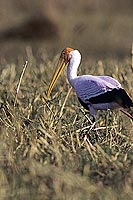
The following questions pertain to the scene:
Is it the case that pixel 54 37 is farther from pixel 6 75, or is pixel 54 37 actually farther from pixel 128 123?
pixel 128 123

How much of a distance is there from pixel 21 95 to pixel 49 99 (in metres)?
0.51

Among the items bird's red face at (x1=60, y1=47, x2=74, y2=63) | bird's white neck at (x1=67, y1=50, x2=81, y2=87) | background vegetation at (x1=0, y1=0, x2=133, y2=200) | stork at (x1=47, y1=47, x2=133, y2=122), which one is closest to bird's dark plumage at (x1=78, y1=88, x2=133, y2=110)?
stork at (x1=47, y1=47, x2=133, y2=122)

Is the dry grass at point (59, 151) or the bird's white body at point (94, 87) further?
the bird's white body at point (94, 87)

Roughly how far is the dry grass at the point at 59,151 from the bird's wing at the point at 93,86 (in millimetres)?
151

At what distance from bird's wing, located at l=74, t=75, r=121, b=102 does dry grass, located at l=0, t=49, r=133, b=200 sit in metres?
0.15

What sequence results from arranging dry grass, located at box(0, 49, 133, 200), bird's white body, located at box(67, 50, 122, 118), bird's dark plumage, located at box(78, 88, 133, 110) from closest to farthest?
dry grass, located at box(0, 49, 133, 200), bird's dark plumage, located at box(78, 88, 133, 110), bird's white body, located at box(67, 50, 122, 118)

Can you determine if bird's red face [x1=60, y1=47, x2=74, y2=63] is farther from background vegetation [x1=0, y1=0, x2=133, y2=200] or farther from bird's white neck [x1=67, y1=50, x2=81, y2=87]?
background vegetation [x1=0, y1=0, x2=133, y2=200]

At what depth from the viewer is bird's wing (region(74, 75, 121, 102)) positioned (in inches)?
212

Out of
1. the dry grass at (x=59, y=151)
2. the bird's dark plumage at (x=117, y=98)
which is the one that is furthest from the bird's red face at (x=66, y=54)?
the bird's dark plumage at (x=117, y=98)

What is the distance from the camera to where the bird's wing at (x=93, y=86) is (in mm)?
5391

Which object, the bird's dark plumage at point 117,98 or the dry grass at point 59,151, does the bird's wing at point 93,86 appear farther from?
the dry grass at point 59,151

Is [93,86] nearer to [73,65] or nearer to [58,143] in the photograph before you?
[73,65]

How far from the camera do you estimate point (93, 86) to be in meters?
5.52

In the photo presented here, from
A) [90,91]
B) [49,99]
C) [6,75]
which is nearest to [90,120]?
[90,91]
